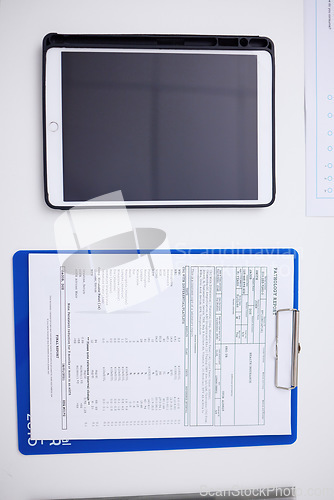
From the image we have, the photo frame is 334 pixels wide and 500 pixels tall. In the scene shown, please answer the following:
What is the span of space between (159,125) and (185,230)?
18cm

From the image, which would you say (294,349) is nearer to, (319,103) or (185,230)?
(185,230)

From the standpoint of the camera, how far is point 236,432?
23.1 inches

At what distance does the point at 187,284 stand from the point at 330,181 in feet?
→ 0.99

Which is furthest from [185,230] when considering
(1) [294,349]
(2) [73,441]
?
(2) [73,441]

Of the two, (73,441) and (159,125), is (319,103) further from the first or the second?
(73,441)

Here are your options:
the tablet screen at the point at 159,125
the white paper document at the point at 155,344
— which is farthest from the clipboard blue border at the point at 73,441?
the tablet screen at the point at 159,125

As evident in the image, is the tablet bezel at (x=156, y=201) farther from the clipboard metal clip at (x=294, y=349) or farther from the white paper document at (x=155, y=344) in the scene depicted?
the clipboard metal clip at (x=294, y=349)

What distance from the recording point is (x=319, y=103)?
578mm

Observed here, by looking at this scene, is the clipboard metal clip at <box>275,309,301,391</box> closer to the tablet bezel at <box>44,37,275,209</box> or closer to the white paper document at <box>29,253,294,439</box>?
the white paper document at <box>29,253,294,439</box>

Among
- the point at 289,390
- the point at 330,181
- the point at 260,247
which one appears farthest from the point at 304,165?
the point at 289,390

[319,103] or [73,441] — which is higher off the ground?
[319,103]

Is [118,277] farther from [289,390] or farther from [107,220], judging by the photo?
[289,390]

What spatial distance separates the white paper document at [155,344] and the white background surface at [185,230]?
0.04m

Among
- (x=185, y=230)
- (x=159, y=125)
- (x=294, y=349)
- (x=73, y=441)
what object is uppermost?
(x=159, y=125)
